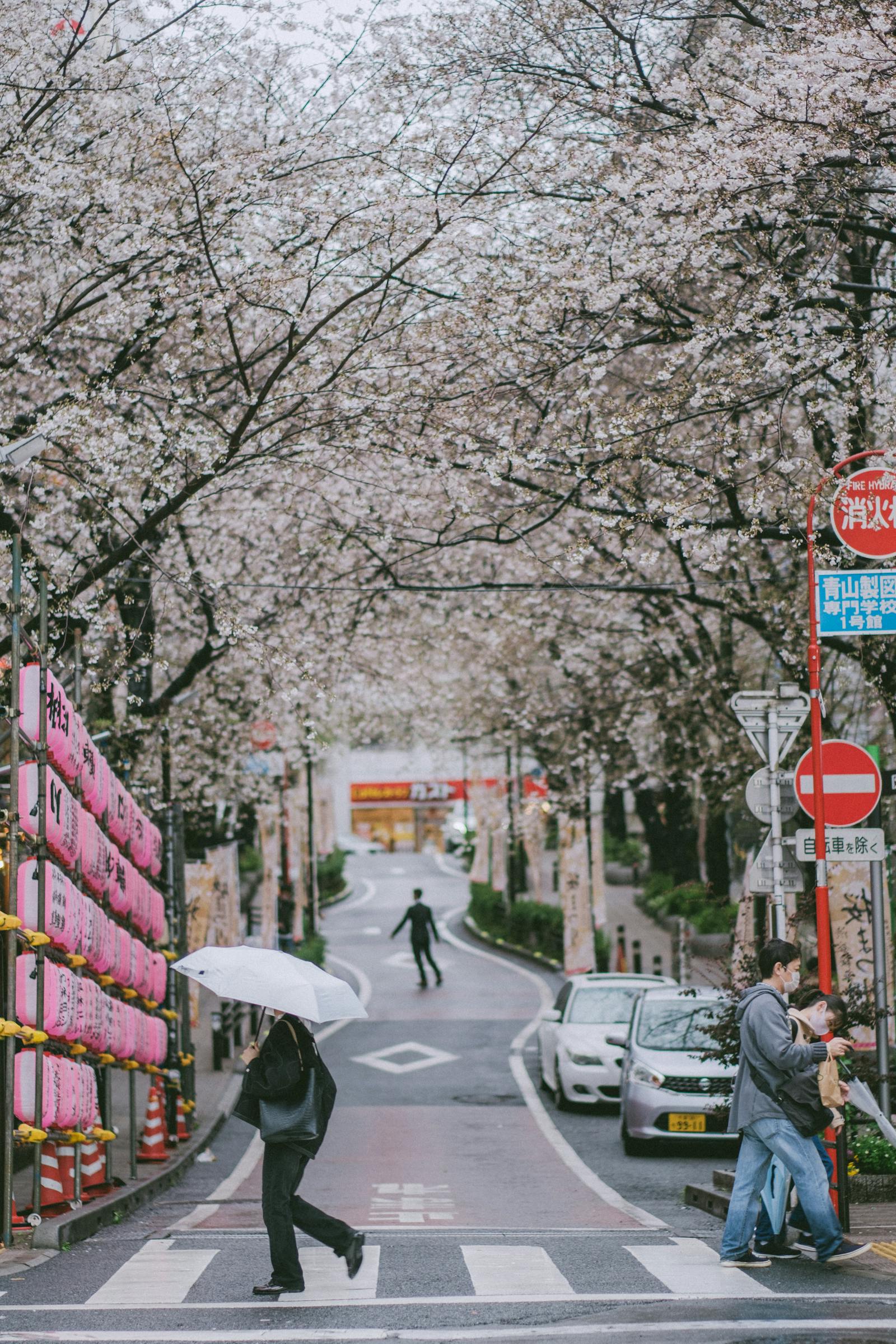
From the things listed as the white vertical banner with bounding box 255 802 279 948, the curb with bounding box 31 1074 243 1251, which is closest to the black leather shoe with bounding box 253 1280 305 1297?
the curb with bounding box 31 1074 243 1251

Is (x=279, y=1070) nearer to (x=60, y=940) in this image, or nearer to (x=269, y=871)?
(x=60, y=940)

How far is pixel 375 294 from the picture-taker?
13.2 m

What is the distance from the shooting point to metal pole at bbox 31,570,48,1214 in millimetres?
8992

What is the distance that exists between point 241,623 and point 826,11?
240 inches

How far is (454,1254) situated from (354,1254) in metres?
1.59

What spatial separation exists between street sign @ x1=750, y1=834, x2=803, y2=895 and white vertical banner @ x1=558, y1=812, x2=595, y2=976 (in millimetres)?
18736

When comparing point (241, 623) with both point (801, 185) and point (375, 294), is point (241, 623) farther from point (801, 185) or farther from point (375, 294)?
point (801, 185)

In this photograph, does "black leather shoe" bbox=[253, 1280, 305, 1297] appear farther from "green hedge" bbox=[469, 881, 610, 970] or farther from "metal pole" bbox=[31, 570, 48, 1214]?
"green hedge" bbox=[469, 881, 610, 970]

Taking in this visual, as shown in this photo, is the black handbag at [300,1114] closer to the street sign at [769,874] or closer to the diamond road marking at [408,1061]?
the street sign at [769,874]

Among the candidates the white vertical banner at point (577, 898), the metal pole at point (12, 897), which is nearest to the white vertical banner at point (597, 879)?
the white vertical banner at point (577, 898)

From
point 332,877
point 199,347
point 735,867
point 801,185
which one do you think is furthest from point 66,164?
point 332,877

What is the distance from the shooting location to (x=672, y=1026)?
51.7 feet

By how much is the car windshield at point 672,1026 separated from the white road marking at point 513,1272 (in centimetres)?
667

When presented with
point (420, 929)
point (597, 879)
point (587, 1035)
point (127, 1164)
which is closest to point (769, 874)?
point (127, 1164)
